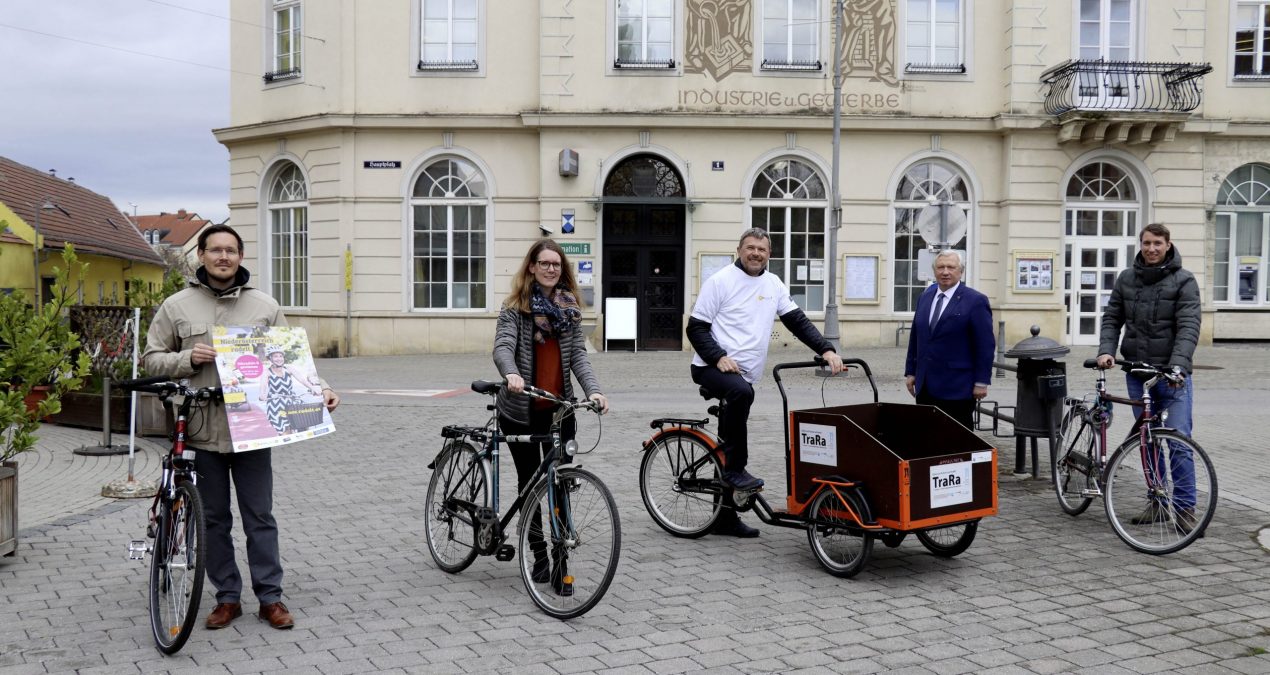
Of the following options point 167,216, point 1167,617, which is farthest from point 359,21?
point 167,216

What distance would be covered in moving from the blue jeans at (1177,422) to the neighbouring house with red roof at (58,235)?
27815mm

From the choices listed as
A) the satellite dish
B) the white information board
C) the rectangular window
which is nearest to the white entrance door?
the satellite dish

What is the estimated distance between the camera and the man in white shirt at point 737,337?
21.6 ft

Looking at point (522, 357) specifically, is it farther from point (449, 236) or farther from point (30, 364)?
point (449, 236)

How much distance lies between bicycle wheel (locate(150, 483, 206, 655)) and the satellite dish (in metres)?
13.3

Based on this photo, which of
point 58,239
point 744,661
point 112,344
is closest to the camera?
point 744,661

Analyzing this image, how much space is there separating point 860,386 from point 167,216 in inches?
5172

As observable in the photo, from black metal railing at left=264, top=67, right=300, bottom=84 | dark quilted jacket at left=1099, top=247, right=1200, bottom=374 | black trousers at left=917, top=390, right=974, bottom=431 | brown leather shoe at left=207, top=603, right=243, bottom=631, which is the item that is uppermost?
black metal railing at left=264, top=67, right=300, bottom=84

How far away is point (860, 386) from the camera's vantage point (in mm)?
16672

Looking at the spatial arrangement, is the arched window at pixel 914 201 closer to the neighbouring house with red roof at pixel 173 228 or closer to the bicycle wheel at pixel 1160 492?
the bicycle wheel at pixel 1160 492

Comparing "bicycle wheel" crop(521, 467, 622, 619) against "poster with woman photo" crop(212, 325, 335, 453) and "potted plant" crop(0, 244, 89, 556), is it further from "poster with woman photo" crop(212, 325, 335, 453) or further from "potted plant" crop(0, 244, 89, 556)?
"potted plant" crop(0, 244, 89, 556)

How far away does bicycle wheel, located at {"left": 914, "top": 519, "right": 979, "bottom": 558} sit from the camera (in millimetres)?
6188

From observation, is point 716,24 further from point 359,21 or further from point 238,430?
point 238,430

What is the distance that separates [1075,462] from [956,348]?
112 cm
